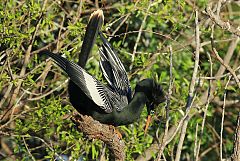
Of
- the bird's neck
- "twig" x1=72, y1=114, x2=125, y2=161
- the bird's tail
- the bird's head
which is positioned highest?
the bird's tail

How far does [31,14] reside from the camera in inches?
231

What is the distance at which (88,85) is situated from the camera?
14.4 ft

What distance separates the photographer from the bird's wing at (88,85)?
433cm

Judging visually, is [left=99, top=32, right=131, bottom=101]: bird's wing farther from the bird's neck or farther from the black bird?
the bird's neck

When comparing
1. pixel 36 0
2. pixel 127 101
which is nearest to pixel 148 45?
pixel 36 0

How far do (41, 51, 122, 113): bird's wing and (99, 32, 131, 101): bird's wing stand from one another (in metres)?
0.22

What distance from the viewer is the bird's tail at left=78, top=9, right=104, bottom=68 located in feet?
15.0

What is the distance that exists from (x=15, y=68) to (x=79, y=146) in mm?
856

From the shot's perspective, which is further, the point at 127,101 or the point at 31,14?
the point at 31,14

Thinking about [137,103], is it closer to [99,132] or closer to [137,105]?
[137,105]

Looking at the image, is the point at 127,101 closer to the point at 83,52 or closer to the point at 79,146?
the point at 83,52

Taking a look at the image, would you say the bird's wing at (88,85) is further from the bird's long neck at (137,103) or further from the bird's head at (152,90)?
the bird's head at (152,90)

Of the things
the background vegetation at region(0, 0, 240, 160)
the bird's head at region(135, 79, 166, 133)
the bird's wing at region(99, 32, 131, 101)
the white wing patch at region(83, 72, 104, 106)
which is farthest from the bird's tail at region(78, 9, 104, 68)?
the background vegetation at region(0, 0, 240, 160)

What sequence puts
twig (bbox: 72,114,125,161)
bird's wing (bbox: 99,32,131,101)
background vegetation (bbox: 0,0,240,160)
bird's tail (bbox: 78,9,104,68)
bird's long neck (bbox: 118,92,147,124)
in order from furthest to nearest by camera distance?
background vegetation (bbox: 0,0,240,160) → bird's wing (bbox: 99,32,131,101) → bird's long neck (bbox: 118,92,147,124) → bird's tail (bbox: 78,9,104,68) → twig (bbox: 72,114,125,161)
